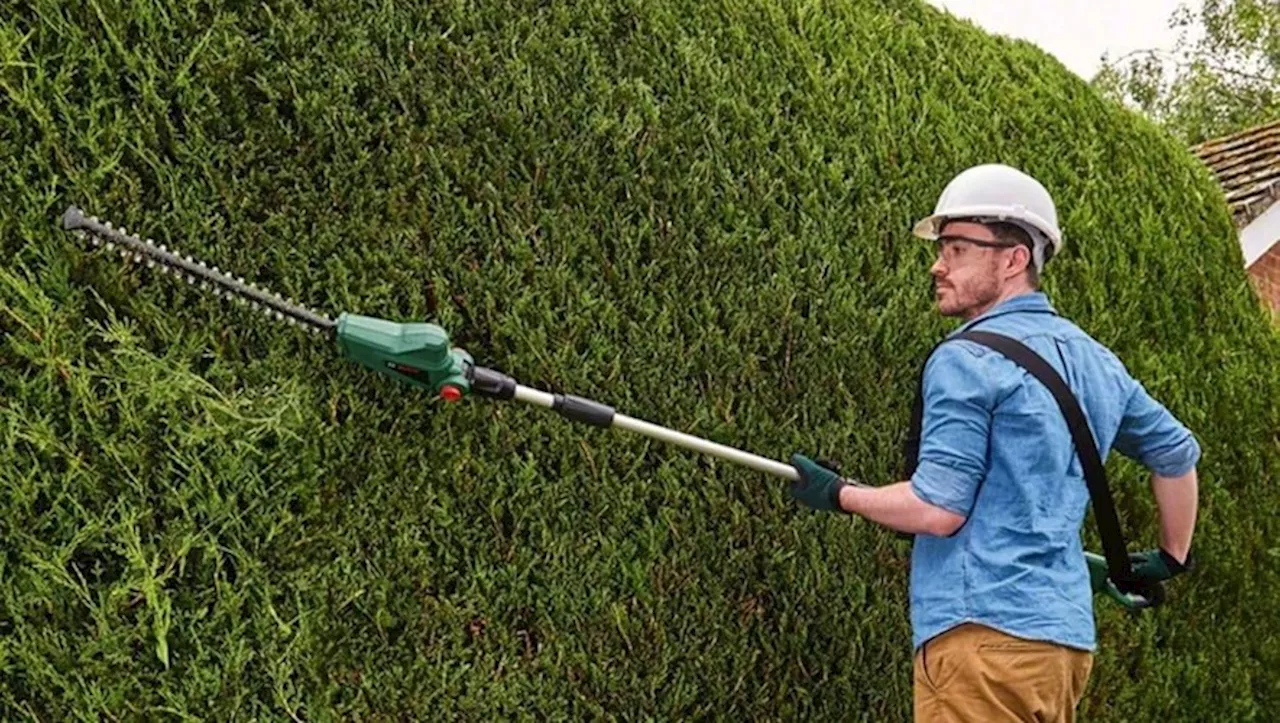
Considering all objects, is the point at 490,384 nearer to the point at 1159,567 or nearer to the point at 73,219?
the point at 73,219

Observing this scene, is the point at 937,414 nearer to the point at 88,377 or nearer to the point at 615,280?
the point at 615,280

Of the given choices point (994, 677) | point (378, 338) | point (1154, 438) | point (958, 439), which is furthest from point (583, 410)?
point (1154, 438)

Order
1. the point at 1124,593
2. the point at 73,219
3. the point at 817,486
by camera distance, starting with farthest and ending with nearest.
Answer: the point at 1124,593 → the point at 817,486 → the point at 73,219

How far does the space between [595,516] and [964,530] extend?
3.33 feet

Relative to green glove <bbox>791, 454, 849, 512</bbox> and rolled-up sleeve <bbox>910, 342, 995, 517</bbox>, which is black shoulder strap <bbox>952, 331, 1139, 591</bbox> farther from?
green glove <bbox>791, 454, 849, 512</bbox>

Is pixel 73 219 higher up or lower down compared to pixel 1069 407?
lower down

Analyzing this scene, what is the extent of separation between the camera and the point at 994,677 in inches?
112

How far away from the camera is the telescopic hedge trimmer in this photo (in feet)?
8.61

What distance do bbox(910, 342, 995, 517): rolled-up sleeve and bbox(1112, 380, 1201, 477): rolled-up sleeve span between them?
688mm

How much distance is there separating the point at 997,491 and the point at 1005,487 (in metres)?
0.02

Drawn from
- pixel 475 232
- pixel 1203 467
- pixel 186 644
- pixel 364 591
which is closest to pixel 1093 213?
pixel 1203 467

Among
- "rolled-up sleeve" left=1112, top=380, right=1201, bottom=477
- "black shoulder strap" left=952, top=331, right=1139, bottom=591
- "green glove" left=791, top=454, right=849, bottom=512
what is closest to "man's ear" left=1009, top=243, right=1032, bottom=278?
"black shoulder strap" left=952, top=331, right=1139, bottom=591

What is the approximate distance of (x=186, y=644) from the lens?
271 cm

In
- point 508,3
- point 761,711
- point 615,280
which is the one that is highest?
point 508,3
